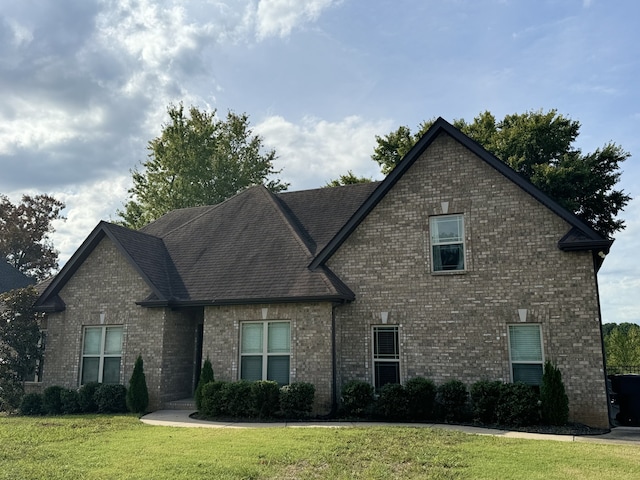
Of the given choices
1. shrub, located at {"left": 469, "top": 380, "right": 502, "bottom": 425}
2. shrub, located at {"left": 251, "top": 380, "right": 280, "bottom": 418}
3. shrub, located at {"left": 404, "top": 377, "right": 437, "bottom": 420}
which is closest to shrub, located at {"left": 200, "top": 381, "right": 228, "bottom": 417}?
shrub, located at {"left": 251, "top": 380, "right": 280, "bottom": 418}

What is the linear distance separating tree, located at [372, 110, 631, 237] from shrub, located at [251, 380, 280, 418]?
17650 millimetres

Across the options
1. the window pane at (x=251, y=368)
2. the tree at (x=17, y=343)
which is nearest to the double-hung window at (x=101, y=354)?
the tree at (x=17, y=343)

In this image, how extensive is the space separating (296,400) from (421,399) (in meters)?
3.28

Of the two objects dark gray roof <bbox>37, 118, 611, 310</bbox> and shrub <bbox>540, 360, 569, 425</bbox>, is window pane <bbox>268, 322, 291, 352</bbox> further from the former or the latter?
shrub <bbox>540, 360, 569, 425</bbox>

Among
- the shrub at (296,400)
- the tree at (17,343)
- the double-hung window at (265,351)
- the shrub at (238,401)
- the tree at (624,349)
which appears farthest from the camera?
the tree at (624,349)

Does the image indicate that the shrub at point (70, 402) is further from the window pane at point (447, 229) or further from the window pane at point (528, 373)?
the window pane at point (528, 373)

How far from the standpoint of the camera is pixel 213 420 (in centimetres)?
1381

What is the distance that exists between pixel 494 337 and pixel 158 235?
1408 cm

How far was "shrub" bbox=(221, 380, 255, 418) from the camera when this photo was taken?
14078 millimetres

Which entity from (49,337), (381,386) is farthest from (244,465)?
(49,337)

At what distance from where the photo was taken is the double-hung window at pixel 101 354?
17.0m

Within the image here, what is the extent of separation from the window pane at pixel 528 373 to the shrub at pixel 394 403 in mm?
2983

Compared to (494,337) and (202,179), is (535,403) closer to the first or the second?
(494,337)

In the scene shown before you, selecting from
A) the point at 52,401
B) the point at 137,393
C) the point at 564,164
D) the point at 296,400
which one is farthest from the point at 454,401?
the point at 564,164
